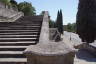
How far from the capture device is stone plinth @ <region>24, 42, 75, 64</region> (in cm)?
288

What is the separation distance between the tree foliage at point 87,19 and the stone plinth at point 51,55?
2320 centimetres

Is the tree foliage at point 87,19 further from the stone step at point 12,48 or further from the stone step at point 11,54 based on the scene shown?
the stone step at point 11,54

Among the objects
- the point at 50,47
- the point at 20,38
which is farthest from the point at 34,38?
the point at 50,47

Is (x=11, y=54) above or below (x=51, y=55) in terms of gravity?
below

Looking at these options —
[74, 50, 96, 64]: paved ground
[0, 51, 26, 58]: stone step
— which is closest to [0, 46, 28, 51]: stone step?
[0, 51, 26, 58]: stone step

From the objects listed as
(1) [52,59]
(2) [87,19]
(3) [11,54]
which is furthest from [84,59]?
(1) [52,59]

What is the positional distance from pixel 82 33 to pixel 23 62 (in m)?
22.8

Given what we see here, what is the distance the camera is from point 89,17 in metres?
25.7

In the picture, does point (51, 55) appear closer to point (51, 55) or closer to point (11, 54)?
point (51, 55)

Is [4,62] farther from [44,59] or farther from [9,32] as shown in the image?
[9,32]

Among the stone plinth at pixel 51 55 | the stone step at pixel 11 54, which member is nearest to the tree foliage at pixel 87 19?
the stone step at pixel 11 54

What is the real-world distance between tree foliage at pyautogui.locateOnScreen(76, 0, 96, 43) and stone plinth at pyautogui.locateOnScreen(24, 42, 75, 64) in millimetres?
23199

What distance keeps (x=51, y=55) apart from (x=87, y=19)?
2348 cm

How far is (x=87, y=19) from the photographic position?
84.4 feet
